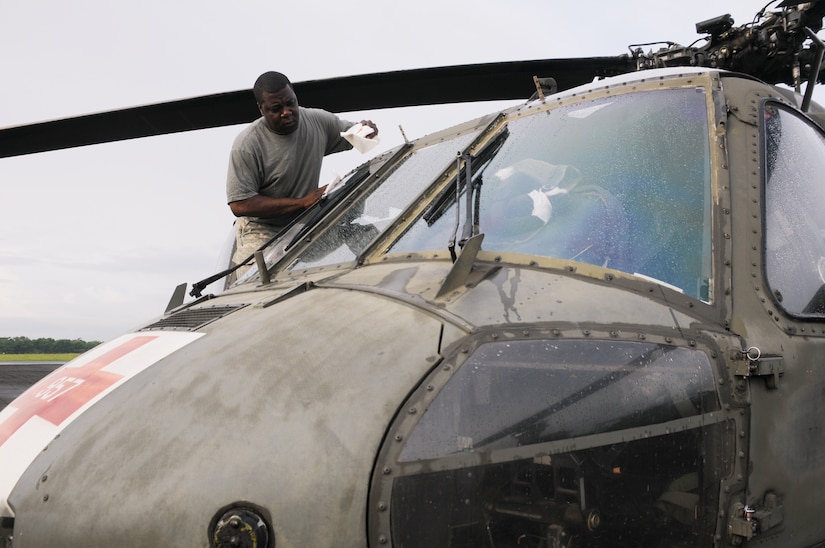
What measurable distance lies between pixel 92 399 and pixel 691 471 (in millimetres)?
1753

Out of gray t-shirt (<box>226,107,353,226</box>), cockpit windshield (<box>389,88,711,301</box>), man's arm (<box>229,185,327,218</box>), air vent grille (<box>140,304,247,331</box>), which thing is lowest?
air vent grille (<box>140,304,247,331</box>)

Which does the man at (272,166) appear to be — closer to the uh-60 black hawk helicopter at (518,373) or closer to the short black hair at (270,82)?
the short black hair at (270,82)

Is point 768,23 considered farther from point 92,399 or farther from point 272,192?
point 92,399

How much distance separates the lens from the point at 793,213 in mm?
3062

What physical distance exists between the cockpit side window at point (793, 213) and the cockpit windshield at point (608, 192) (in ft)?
0.89

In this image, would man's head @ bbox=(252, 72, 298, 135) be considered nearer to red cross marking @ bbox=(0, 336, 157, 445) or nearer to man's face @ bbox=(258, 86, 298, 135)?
man's face @ bbox=(258, 86, 298, 135)

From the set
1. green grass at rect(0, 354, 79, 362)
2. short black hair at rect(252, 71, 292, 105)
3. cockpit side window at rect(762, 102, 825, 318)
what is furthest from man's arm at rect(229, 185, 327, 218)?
green grass at rect(0, 354, 79, 362)

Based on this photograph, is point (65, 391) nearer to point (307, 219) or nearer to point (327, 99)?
point (307, 219)

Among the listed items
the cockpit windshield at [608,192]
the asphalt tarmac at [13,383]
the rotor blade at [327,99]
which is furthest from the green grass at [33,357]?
the cockpit windshield at [608,192]

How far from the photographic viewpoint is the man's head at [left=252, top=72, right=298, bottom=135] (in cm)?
460

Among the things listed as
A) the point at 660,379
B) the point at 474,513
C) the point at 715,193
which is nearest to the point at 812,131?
the point at 715,193

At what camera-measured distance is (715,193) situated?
2834mm

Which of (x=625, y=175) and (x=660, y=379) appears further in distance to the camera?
(x=625, y=175)

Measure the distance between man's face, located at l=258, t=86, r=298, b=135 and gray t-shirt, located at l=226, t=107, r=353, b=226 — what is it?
0.07 meters
